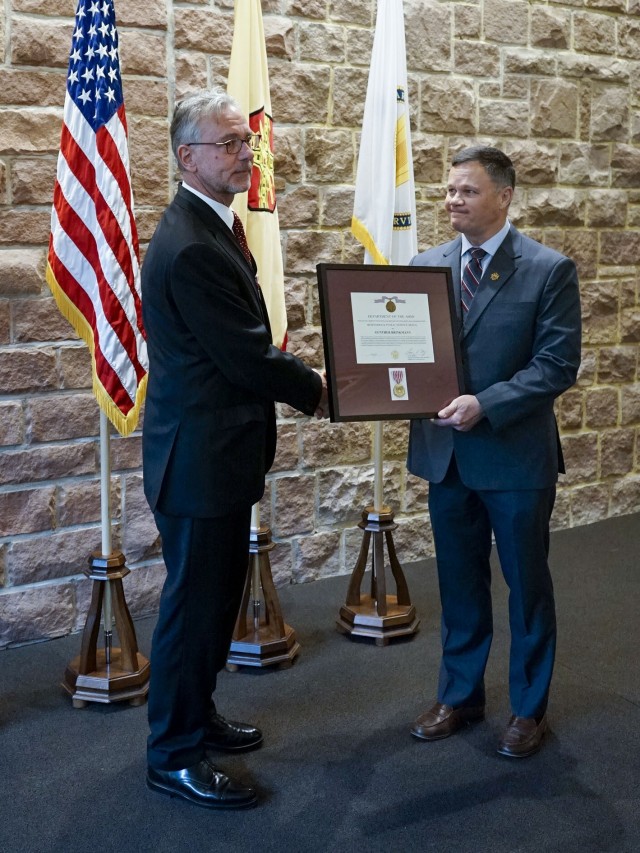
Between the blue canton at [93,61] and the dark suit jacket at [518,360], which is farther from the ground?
the blue canton at [93,61]

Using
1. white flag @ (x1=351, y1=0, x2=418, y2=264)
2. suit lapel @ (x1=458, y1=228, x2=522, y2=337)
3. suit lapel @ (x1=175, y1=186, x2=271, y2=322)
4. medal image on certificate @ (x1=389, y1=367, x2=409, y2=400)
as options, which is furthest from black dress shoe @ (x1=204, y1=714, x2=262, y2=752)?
white flag @ (x1=351, y1=0, x2=418, y2=264)

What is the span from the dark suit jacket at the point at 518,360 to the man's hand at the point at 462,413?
0.07 ft

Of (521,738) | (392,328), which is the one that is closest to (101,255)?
(392,328)

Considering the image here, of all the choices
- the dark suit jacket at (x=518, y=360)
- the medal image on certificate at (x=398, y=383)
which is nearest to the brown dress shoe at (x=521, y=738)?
the dark suit jacket at (x=518, y=360)

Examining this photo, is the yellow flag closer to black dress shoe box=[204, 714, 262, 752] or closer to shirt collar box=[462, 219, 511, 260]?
shirt collar box=[462, 219, 511, 260]

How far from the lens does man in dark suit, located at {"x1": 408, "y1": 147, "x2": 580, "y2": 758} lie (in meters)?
2.40

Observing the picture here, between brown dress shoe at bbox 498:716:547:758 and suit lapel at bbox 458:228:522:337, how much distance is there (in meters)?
1.10

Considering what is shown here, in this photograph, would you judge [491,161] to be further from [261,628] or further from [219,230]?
[261,628]

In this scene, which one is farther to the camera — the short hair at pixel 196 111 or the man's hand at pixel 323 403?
the man's hand at pixel 323 403

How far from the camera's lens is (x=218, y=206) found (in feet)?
7.39

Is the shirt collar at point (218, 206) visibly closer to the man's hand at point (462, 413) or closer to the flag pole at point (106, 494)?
the man's hand at point (462, 413)

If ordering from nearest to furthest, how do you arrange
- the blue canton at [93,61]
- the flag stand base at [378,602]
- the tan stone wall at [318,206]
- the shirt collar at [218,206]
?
1. the shirt collar at [218,206]
2. the blue canton at [93,61]
3. the tan stone wall at [318,206]
4. the flag stand base at [378,602]

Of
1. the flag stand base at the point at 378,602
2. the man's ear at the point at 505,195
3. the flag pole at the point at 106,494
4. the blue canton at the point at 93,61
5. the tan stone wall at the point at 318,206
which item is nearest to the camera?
the man's ear at the point at 505,195

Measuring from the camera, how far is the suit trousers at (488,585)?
8.14ft
